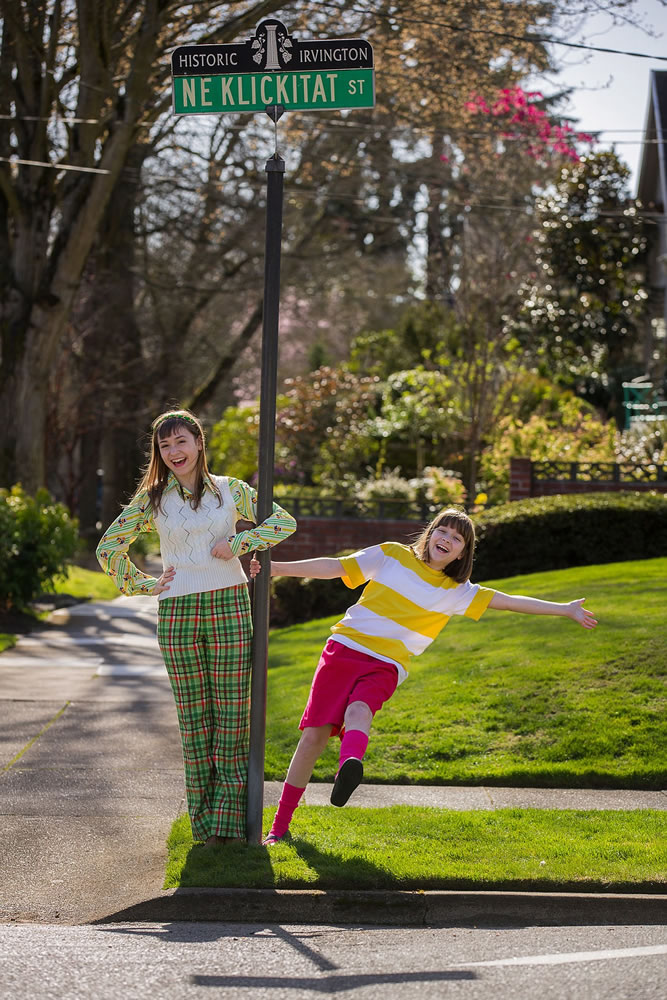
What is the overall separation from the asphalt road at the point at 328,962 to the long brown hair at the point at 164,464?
1.76 m

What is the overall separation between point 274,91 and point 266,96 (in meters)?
0.04

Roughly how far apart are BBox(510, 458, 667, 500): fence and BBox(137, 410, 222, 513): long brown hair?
11172 mm

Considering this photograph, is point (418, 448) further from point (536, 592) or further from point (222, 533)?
point (222, 533)

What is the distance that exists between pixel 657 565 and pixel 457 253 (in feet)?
39.0

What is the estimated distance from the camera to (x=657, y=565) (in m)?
11.5

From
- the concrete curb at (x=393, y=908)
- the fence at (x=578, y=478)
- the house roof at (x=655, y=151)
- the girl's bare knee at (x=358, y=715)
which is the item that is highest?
the house roof at (x=655, y=151)

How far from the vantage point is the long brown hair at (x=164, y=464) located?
5.16 m

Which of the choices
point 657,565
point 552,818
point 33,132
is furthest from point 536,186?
point 552,818

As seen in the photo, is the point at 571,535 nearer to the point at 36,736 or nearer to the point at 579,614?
the point at 36,736

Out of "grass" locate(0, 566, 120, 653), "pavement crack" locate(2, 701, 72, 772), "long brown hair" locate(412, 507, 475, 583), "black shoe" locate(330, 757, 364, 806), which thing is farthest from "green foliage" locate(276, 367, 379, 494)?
"black shoe" locate(330, 757, 364, 806)

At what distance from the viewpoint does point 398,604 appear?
205 inches

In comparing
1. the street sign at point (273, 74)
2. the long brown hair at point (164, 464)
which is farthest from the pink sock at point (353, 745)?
the street sign at point (273, 74)

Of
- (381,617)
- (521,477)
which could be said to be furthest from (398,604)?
(521,477)

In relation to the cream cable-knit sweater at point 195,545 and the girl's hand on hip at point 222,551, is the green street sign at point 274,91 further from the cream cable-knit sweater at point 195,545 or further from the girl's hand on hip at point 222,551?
the girl's hand on hip at point 222,551
